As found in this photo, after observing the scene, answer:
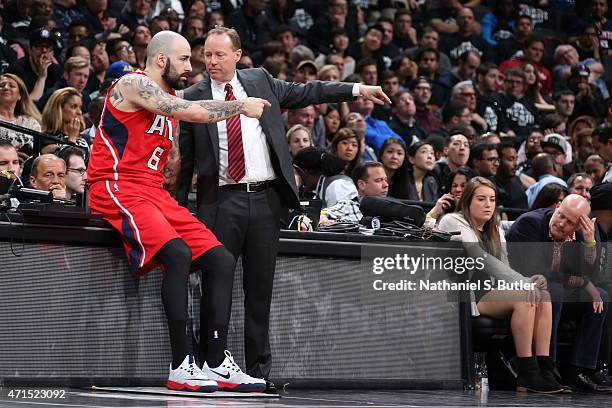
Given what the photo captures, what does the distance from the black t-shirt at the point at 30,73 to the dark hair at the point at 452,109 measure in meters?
4.54

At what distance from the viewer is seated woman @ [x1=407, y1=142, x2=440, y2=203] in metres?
10.6

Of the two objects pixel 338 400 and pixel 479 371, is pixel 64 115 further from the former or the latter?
pixel 338 400

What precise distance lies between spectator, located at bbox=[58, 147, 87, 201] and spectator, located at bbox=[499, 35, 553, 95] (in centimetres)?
937

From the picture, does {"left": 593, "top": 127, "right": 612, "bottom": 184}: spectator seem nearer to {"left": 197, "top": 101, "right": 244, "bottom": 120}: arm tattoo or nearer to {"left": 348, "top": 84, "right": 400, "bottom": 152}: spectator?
{"left": 348, "top": 84, "right": 400, "bottom": 152}: spectator

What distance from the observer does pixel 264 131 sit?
616 cm

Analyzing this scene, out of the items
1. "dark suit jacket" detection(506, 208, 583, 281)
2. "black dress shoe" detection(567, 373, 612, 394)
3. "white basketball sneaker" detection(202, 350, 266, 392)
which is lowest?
"black dress shoe" detection(567, 373, 612, 394)

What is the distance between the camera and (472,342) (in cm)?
758

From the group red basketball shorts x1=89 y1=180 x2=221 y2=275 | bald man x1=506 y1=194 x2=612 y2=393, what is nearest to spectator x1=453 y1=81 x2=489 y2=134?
bald man x1=506 y1=194 x2=612 y2=393

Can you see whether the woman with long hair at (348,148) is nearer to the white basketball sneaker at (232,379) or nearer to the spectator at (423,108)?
the spectator at (423,108)

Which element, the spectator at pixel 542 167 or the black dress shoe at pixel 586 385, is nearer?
the black dress shoe at pixel 586 385

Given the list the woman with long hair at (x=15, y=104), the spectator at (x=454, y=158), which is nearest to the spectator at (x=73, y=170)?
the woman with long hair at (x=15, y=104)

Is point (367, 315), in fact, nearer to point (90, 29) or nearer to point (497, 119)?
point (90, 29)

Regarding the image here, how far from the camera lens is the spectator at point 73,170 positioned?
770 cm

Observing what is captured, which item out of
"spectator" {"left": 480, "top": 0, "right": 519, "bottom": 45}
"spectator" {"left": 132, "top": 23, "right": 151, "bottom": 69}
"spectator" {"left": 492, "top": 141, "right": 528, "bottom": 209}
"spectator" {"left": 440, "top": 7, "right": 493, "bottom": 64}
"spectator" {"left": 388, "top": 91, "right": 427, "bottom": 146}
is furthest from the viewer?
"spectator" {"left": 480, "top": 0, "right": 519, "bottom": 45}
